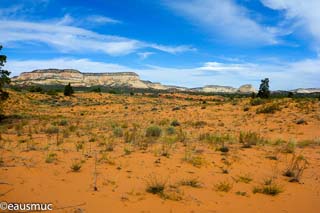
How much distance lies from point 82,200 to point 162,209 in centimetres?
162

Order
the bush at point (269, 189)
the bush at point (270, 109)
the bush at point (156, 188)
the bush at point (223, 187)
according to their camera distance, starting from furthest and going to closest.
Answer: the bush at point (270, 109), the bush at point (223, 187), the bush at point (269, 189), the bush at point (156, 188)

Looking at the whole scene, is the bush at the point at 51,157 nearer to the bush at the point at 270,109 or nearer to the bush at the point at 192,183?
the bush at the point at 192,183

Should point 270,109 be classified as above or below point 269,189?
above

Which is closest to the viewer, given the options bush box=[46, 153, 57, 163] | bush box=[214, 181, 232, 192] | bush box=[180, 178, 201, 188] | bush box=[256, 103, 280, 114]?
bush box=[214, 181, 232, 192]

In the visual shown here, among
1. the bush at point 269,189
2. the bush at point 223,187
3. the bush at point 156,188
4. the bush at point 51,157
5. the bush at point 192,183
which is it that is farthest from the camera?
the bush at point 51,157

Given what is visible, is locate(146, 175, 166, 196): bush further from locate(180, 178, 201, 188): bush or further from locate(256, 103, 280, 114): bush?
locate(256, 103, 280, 114): bush

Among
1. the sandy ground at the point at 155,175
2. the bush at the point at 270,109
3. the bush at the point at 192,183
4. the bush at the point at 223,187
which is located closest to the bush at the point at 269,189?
the sandy ground at the point at 155,175

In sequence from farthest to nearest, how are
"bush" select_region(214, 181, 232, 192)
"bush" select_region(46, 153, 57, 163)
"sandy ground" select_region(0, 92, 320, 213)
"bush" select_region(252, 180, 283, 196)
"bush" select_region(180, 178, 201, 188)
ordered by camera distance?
"bush" select_region(46, 153, 57, 163) → "bush" select_region(180, 178, 201, 188) → "bush" select_region(214, 181, 232, 192) → "bush" select_region(252, 180, 283, 196) → "sandy ground" select_region(0, 92, 320, 213)

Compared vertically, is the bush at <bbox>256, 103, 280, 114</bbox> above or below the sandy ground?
above

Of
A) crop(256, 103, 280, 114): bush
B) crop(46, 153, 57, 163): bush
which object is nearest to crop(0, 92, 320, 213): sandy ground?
crop(46, 153, 57, 163): bush

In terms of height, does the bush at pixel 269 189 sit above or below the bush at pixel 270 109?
below

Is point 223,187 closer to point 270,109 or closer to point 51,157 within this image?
point 51,157

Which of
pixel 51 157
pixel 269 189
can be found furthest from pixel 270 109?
pixel 51 157

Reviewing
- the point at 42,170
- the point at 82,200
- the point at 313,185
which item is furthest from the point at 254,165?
the point at 42,170
